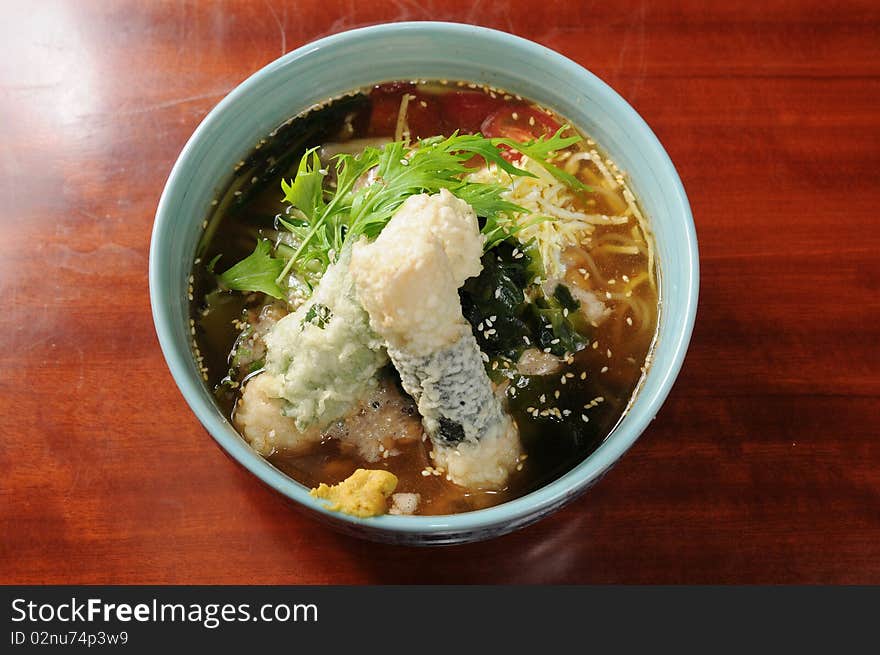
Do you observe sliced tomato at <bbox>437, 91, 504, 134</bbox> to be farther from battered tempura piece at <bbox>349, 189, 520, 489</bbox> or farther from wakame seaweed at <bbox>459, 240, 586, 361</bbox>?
battered tempura piece at <bbox>349, 189, 520, 489</bbox>

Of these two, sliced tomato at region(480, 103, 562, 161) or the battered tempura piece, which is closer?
the battered tempura piece

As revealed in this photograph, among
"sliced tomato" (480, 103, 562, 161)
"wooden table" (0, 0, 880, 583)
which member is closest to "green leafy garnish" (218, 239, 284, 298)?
"wooden table" (0, 0, 880, 583)

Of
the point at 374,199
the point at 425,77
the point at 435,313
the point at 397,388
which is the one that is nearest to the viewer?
the point at 435,313

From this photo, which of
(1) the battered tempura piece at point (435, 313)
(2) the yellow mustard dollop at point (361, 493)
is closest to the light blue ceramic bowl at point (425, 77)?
(2) the yellow mustard dollop at point (361, 493)

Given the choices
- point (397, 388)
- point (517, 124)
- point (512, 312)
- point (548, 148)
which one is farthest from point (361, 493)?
point (517, 124)

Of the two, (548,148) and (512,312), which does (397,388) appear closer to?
(512,312)

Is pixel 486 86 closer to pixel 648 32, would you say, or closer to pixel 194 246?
pixel 648 32
